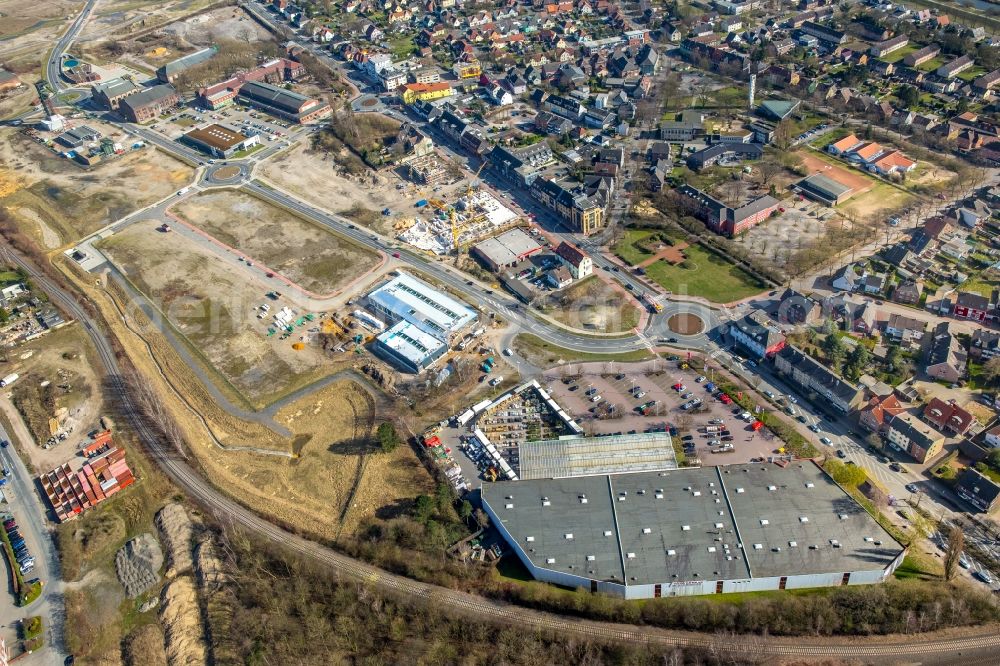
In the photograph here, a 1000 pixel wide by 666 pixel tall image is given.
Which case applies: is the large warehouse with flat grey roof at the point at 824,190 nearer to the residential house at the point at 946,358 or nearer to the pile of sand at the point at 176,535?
the residential house at the point at 946,358

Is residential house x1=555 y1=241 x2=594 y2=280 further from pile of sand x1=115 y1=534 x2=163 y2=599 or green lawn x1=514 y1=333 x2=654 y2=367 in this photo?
pile of sand x1=115 y1=534 x2=163 y2=599

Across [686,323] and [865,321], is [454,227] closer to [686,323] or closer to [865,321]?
[686,323]

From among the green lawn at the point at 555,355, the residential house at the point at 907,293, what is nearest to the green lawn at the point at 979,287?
the residential house at the point at 907,293

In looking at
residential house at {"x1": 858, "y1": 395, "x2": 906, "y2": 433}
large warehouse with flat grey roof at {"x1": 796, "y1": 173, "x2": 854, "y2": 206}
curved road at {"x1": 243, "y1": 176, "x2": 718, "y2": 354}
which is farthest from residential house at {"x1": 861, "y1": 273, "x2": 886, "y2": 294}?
large warehouse with flat grey roof at {"x1": 796, "y1": 173, "x2": 854, "y2": 206}

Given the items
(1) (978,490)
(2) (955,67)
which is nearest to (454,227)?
(1) (978,490)

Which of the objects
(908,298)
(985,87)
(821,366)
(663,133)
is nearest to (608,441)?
(821,366)

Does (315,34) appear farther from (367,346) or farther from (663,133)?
(367,346)
